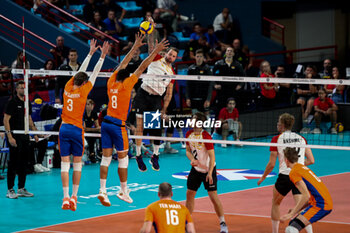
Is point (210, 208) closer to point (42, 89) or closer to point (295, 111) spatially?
point (42, 89)

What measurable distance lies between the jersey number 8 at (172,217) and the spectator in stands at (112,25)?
54.3ft

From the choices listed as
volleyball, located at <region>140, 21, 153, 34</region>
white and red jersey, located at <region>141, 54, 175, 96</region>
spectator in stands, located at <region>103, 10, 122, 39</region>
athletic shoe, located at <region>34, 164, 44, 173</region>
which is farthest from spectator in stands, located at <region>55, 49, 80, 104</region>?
volleyball, located at <region>140, 21, 153, 34</region>

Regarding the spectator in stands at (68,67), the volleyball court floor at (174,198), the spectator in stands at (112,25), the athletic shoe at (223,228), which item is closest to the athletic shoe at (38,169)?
the volleyball court floor at (174,198)

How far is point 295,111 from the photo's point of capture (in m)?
23.2

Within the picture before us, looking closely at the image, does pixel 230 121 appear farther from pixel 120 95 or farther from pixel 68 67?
pixel 120 95

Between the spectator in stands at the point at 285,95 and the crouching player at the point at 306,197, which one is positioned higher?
the spectator in stands at the point at 285,95

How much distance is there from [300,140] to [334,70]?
12461 mm

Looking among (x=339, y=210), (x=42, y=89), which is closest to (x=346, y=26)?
(x=42, y=89)

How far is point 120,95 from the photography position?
38.5 feet

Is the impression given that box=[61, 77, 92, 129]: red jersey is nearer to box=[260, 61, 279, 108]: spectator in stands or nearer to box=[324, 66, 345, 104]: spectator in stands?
box=[260, 61, 279, 108]: spectator in stands

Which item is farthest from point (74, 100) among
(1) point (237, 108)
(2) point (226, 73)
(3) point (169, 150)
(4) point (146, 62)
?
(1) point (237, 108)

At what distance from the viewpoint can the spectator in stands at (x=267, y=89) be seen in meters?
21.8

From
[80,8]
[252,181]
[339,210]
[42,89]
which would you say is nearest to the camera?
[339,210]

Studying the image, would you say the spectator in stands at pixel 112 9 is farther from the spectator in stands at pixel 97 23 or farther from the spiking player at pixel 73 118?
the spiking player at pixel 73 118
